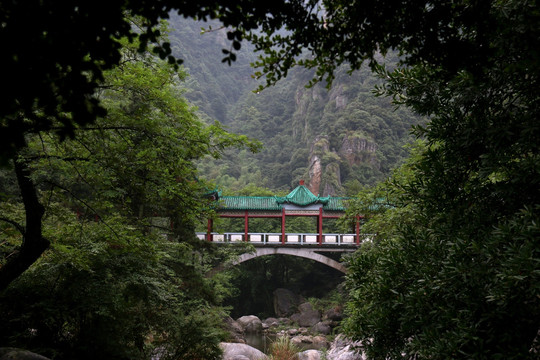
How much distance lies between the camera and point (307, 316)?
1991 centimetres

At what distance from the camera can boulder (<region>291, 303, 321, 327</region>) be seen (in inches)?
766

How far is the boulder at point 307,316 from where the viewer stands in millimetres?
19447

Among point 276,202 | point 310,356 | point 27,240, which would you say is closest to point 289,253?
point 276,202

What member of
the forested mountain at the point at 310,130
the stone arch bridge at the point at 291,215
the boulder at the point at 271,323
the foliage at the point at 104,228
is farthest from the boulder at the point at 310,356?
the forested mountain at the point at 310,130

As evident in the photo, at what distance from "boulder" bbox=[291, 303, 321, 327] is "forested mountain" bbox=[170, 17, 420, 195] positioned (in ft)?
31.5

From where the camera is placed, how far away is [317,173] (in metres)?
36.1

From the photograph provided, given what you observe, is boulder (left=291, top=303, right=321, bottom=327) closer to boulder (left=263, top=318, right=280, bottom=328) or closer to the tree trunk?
boulder (left=263, top=318, right=280, bottom=328)

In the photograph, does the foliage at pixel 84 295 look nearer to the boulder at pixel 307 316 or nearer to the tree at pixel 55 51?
the tree at pixel 55 51

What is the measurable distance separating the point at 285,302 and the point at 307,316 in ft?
8.08

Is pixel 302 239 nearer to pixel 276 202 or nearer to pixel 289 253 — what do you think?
pixel 289 253

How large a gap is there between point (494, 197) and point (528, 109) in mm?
616

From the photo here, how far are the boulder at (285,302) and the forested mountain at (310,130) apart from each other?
28.3ft

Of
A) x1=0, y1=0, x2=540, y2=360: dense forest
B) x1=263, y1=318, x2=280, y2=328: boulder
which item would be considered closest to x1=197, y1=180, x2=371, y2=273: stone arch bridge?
x1=263, y1=318, x2=280, y2=328: boulder

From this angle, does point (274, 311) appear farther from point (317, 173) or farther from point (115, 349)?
point (115, 349)
